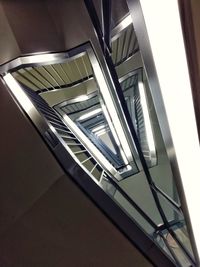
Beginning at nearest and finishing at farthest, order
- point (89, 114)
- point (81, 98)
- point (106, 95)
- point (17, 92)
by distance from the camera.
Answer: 1. point (17, 92)
2. point (106, 95)
3. point (81, 98)
4. point (89, 114)

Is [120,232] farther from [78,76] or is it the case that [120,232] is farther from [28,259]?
[78,76]

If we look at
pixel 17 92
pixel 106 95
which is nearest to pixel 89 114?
pixel 106 95

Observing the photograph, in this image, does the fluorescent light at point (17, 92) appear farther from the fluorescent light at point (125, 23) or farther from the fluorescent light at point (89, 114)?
the fluorescent light at point (89, 114)

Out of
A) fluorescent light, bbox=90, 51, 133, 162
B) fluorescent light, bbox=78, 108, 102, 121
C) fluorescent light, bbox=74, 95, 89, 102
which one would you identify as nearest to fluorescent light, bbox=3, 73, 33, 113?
fluorescent light, bbox=90, 51, 133, 162

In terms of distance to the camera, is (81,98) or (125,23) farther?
(81,98)

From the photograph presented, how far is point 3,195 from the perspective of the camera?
116cm

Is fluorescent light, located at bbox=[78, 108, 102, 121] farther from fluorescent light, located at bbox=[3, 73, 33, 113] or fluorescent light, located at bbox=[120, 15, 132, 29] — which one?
fluorescent light, located at bbox=[3, 73, 33, 113]

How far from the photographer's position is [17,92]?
1.18 metres

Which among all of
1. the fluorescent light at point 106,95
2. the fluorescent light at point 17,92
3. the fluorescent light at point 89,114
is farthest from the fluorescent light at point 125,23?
the fluorescent light at point 89,114

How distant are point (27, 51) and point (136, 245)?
3.76ft

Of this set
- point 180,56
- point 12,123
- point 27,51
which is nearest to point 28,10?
point 27,51

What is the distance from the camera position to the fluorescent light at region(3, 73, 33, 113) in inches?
45.9

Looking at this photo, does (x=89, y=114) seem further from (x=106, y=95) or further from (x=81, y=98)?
(x=106, y=95)

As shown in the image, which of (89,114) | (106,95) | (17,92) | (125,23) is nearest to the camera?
(17,92)
